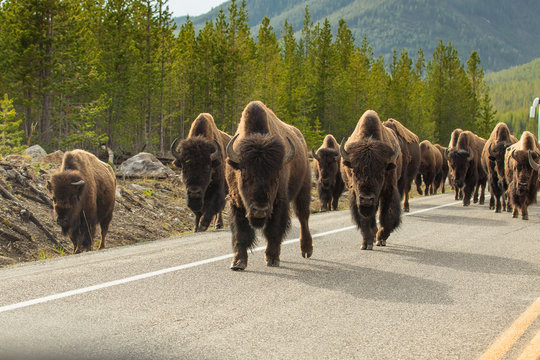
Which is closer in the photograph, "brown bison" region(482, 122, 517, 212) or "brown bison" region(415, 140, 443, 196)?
"brown bison" region(482, 122, 517, 212)

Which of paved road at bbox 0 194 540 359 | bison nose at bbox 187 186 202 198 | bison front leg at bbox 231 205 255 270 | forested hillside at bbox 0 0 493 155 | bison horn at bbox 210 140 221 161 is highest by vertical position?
forested hillside at bbox 0 0 493 155

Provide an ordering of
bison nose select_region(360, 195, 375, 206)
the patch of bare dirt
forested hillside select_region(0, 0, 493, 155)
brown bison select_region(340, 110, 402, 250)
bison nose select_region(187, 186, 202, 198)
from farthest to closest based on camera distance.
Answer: forested hillside select_region(0, 0, 493, 155) < bison nose select_region(187, 186, 202, 198) < the patch of bare dirt < brown bison select_region(340, 110, 402, 250) < bison nose select_region(360, 195, 375, 206)

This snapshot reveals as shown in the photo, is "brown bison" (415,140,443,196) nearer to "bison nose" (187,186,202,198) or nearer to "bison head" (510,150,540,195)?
"bison head" (510,150,540,195)

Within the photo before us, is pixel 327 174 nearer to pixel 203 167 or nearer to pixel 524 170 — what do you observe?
pixel 524 170

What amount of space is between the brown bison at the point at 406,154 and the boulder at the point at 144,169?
7609 millimetres

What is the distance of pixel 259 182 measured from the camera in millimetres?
5926

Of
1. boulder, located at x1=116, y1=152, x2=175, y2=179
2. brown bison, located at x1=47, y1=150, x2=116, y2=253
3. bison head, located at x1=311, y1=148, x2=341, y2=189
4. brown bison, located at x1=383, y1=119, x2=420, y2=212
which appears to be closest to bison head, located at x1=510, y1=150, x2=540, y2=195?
brown bison, located at x1=383, y1=119, x2=420, y2=212

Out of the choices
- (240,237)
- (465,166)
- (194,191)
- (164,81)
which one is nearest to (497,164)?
(465,166)

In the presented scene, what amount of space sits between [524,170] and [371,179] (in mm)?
6923

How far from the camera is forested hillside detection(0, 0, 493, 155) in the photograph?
28.5 metres

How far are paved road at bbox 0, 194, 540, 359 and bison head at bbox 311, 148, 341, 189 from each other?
25.7ft

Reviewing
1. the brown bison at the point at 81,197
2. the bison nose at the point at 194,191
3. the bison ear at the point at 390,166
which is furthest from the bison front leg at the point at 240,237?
the brown bison at the point at 81,197

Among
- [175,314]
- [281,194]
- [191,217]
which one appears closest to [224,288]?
[175,314]

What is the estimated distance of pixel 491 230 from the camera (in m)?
10.6
